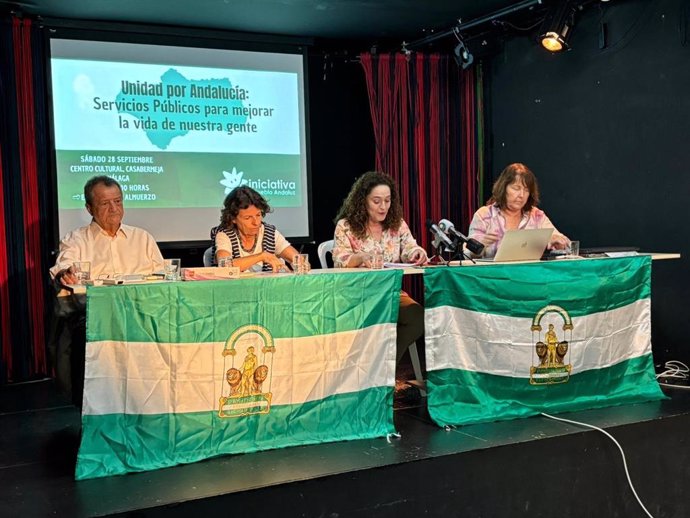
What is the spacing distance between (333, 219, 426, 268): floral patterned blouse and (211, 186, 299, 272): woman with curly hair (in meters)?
0.24

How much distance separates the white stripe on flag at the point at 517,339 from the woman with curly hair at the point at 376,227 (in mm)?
517

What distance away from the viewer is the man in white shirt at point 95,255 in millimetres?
3193

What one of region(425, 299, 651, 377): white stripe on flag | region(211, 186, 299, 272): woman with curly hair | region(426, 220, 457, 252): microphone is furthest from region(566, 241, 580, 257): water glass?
region(211, 186, 299, 272): woman with curly hair

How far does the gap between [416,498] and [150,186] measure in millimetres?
3286

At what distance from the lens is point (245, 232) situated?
149 inches

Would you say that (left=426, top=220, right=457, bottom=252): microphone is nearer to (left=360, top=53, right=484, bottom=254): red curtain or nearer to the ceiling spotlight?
the ceiling spotlight

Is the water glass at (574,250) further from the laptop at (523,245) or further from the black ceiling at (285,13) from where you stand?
the black ceiling at (285,13)

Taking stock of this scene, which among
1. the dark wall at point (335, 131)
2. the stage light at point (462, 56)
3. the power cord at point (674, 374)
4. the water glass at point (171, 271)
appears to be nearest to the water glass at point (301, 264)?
the water glass at point (171, 271)

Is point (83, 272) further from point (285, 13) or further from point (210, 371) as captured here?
point (285, 13)

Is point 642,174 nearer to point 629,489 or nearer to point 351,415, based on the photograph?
point 629,489

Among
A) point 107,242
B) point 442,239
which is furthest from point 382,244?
point 107,242

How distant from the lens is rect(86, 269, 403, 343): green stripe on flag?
2.63 m

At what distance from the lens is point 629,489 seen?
3021mm

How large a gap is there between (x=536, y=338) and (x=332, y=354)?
0.92 m
